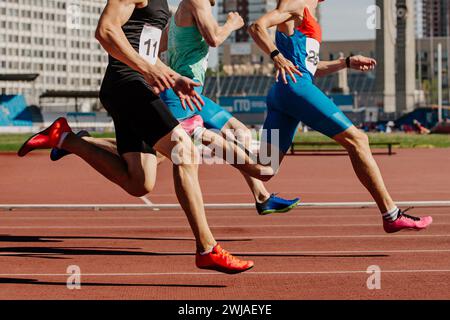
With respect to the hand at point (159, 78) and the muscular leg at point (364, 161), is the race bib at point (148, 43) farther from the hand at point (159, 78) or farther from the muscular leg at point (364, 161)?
the muscular leg at point (364, 161)

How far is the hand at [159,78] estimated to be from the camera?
260 inches

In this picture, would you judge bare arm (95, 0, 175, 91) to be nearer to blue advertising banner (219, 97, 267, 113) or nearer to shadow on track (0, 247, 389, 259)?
shadow on track (0, 247, 389, 259)

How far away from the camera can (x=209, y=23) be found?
27.2ft

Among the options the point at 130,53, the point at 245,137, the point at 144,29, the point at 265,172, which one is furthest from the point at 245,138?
the point at 130,53

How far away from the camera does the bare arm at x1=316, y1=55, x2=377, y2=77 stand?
31.0 feet

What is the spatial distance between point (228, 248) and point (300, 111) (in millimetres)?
1340

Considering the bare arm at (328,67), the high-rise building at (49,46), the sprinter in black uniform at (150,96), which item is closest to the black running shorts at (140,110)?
the sprinter in black uniform at (150,96)

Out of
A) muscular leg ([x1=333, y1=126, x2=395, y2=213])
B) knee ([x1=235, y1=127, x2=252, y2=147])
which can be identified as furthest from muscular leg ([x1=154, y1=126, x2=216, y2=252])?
muscular leg ([x1=333, y1=126, x2=395, y2=213])

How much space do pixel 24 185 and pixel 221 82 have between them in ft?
430

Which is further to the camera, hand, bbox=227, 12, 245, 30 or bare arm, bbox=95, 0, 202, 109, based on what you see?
hand, bbox=227, 12, 245, 30

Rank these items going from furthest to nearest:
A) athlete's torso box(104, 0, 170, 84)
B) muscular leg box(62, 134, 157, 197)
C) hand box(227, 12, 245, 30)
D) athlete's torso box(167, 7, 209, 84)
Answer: athlete's torso box(167, 7, 209, 84) < hand box(227, 12, 245, 30) < muscular leg box(62, 134, 157, 197) < athlete's torso box(104, 0, 170, 84)
